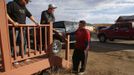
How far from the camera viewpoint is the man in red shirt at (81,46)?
7.93 meters

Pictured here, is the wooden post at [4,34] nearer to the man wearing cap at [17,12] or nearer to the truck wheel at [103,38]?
the man wearing cap at [17,12]

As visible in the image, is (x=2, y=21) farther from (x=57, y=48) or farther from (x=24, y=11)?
(x=57, y=48)

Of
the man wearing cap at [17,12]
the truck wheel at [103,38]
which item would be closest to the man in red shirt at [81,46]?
the man wearing cap at [17,12]

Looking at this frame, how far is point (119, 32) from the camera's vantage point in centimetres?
1922

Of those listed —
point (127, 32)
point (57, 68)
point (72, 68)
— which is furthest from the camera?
point (127, 32)

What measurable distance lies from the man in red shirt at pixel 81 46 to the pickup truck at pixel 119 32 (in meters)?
10.7

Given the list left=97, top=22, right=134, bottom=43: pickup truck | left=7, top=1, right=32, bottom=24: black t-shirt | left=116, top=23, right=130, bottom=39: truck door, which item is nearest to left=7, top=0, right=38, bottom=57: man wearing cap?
left=7, top=1, right=32, bottom=24: black t-shirt

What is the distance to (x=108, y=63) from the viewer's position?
10375 millimetres

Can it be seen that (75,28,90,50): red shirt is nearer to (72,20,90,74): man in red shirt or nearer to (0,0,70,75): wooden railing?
(72,20,90,74): man in red shirt

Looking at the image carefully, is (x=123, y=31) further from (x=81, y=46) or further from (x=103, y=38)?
(x=81, y=46)

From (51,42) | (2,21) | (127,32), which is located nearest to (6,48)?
(2,21)

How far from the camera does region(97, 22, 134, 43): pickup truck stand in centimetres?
1830

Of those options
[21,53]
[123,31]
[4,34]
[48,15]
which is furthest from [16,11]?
[123,31]

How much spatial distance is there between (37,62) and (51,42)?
0.95 m
